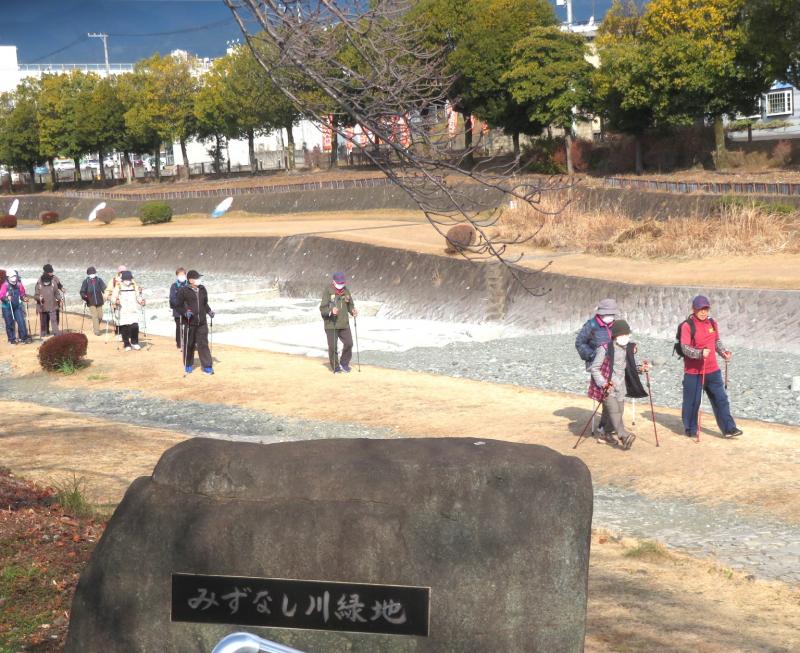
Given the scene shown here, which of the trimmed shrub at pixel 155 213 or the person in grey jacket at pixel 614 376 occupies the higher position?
the trimmed shrub at pixel 155 213

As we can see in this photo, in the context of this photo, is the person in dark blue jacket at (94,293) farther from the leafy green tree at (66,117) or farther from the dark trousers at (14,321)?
the leafy green tree at (66,117)

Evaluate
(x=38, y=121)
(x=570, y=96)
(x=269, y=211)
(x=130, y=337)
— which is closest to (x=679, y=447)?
(x=130, y=337)

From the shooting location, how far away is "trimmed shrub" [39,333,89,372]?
21.0 metres

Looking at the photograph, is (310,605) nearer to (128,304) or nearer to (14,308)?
(128,304)

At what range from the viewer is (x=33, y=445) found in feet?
44.7

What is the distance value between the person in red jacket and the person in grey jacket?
1.99 ft

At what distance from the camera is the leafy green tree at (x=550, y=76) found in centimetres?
4494

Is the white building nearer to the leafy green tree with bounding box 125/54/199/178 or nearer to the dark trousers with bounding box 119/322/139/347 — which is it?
the leafy green tree with bounding box 125/54/199/178

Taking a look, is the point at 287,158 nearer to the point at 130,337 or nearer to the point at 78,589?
the point at 130,337

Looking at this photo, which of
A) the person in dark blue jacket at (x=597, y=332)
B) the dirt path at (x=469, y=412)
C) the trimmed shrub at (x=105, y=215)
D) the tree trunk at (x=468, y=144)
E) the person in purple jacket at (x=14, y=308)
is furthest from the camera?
the trimmed shrub at (x=105, y=215)

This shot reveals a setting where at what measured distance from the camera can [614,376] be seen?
13.1 meters

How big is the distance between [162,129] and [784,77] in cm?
4054

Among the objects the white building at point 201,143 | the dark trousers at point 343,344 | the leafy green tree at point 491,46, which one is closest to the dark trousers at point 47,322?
the dark trousers at point 343,344

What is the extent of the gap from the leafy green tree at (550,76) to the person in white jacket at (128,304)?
2606cm
